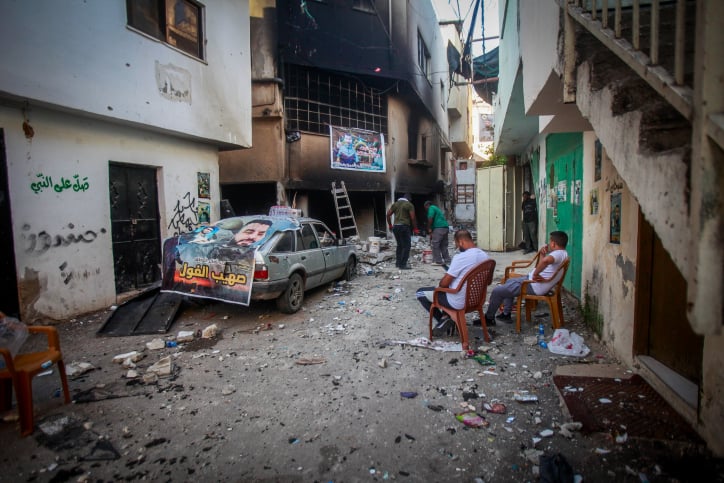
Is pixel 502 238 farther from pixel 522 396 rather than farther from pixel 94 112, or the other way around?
pixel 94 112

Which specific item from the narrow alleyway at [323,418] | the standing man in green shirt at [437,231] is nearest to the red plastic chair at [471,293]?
the narrow alleyway at [323,418]

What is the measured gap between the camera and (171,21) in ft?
25.1

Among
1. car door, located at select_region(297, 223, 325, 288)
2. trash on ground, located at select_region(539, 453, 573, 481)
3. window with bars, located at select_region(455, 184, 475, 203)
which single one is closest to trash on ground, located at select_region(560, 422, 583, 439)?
trash on ground, located at select_region(539, 453, 573, 481)

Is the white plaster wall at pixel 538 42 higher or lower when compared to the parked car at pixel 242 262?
higher

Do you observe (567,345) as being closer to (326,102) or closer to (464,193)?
(326,102)

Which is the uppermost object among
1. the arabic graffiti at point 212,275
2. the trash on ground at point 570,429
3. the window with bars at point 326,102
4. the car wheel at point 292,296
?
the window with bars at point 326,102

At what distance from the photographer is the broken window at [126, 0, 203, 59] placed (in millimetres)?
6989

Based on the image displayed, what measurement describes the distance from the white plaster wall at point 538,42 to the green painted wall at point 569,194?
1459 millimetres

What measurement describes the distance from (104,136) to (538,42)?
6581 millimetres

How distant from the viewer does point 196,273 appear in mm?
5523

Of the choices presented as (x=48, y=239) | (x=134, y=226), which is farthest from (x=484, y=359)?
(x=134, y=226)

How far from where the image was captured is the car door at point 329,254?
7.34 m

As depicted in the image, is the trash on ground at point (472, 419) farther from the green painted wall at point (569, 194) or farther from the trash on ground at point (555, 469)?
the green painted wall at point (569, 194)

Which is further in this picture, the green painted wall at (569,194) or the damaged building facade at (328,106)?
the damaged building facade at (328,106)
